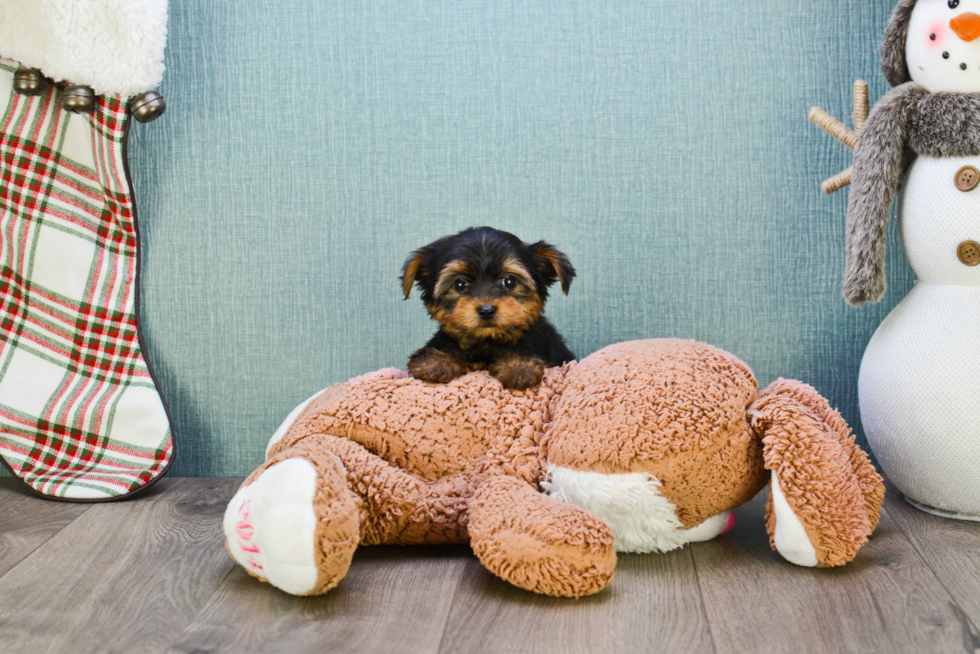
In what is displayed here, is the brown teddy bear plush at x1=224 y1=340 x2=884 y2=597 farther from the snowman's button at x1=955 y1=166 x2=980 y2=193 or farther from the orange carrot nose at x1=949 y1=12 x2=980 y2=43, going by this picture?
the orange carrot nose at x1=949 y1=12 x2=980 y2=43

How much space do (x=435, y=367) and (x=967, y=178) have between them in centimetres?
118

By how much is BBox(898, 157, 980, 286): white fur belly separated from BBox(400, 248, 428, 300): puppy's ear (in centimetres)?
109

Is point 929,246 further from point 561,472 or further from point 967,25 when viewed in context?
point 561,472

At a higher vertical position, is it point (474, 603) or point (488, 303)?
point (488, 303)

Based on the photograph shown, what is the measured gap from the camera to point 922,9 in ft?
5.90

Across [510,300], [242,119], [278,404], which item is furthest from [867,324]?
[242,119]

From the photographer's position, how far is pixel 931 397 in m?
1.75

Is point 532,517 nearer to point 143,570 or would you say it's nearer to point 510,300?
point 510,300

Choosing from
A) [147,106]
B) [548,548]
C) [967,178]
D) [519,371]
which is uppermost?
[147,106]

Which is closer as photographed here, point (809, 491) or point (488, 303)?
point (809, 491)

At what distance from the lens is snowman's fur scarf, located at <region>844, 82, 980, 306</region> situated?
178 cm

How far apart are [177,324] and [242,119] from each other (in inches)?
22.6

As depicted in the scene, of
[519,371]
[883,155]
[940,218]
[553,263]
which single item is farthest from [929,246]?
[519,371]

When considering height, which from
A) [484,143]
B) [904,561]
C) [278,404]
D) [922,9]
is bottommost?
[904,561]
